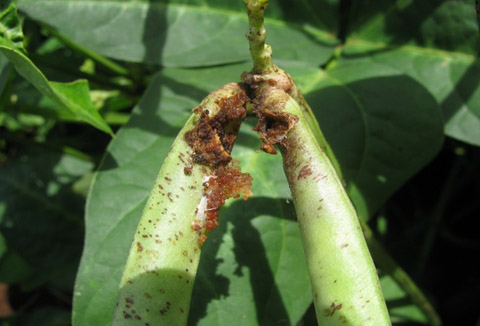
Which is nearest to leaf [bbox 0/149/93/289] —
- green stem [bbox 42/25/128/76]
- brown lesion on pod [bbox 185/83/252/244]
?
green stem [bbox 42/25/128/76]

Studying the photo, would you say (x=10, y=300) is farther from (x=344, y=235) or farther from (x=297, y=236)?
(x=344, y=235)

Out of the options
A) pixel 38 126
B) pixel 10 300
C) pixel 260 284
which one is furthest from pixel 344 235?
pixel 10 300

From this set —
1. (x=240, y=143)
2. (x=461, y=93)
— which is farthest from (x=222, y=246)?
(x=461, y=93)

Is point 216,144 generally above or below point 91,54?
below

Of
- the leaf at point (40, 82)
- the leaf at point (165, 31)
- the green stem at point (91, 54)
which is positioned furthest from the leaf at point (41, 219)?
the leaf at point (40, 82)

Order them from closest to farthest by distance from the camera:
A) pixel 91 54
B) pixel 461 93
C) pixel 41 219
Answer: pixel 461 93
pixel 91 54
pixel 41 219

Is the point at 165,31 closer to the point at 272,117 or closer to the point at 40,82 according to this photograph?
the point at 40,82

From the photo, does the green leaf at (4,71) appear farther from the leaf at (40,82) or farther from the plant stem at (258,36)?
the plant stem at (258,36)
